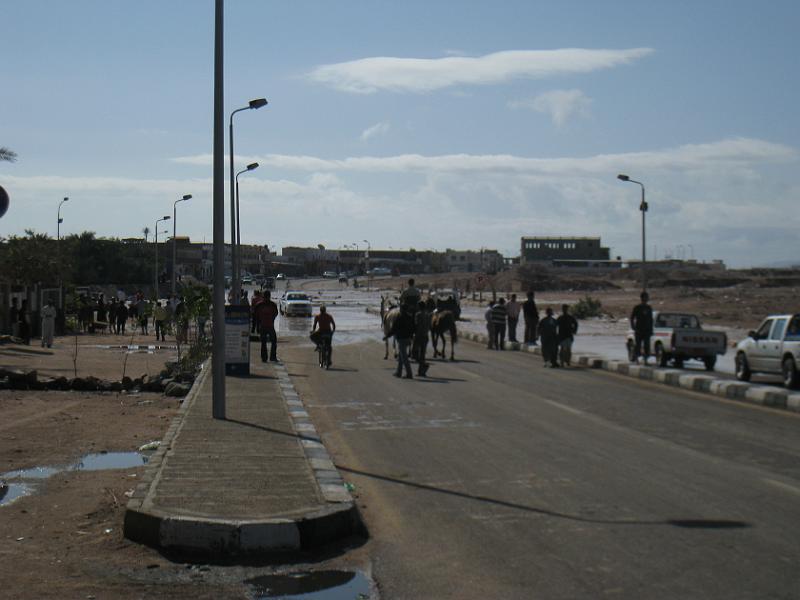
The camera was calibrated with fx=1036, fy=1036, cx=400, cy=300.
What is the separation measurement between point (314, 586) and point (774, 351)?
55.6 ft

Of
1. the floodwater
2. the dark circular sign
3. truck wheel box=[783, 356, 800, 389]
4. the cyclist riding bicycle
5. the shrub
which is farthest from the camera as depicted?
the shrub

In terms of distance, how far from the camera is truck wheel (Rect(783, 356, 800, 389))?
20564 mm

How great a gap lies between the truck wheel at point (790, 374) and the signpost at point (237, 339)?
11.0 meters

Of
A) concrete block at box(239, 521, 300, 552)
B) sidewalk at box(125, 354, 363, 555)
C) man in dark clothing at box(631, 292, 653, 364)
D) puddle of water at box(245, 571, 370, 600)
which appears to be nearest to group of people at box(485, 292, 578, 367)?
man in dark clothing at box(631, 292, 653, 364)

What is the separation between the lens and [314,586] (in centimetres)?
671

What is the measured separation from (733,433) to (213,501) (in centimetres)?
856

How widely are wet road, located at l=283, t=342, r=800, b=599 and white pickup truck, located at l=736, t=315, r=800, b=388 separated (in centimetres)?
291

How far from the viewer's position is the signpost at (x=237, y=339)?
2166cm

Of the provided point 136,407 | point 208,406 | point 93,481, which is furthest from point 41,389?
point 93,481

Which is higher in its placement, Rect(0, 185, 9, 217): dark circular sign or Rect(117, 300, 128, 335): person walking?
Rect(0, 185, 9, 217): dark circular sign

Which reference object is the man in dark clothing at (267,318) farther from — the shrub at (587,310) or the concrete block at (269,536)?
the shrub at (587,310)

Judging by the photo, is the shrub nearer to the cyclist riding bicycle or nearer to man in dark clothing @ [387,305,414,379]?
the cyclist riding bicycle

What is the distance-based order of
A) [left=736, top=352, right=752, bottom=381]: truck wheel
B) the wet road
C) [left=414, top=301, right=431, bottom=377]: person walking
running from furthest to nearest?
[left=414, top=301, right=431, bottom=377]: person walking
[left=736, top=352, right=752, bottom=381]: truck wheel
the wet road

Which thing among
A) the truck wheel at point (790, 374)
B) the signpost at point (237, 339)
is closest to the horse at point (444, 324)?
the signpost at point (237, 339)
